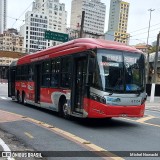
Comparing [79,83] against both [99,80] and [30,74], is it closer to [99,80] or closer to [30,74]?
[99,80]

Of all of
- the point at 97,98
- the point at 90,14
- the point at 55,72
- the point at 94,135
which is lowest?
the point at 94,135

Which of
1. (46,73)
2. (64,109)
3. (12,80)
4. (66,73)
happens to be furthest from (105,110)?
(12,80)

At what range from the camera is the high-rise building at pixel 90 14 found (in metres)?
43.9

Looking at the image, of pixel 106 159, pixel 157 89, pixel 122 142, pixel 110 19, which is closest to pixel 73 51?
pixel 122 142

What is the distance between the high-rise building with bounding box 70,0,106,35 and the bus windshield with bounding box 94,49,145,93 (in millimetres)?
31089

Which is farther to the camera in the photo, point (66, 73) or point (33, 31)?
point (33, 31)

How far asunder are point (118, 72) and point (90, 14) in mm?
32751

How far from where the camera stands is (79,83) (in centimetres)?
1266

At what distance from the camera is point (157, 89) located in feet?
143

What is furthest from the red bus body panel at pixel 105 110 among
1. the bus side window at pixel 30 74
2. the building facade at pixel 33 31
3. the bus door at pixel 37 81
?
the building facade at pixel 33 31

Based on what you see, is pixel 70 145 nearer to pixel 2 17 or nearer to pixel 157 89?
pixel 2 17

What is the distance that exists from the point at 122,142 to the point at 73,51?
200 inches

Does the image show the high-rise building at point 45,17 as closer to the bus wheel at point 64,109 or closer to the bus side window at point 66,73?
the bus side window at point 66,73

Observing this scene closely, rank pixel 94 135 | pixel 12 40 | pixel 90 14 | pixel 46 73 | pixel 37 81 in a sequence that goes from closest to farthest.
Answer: pixel 94 135, pixel 46 73, pixel 37 81, pixel 90 14, pixel 12 40
